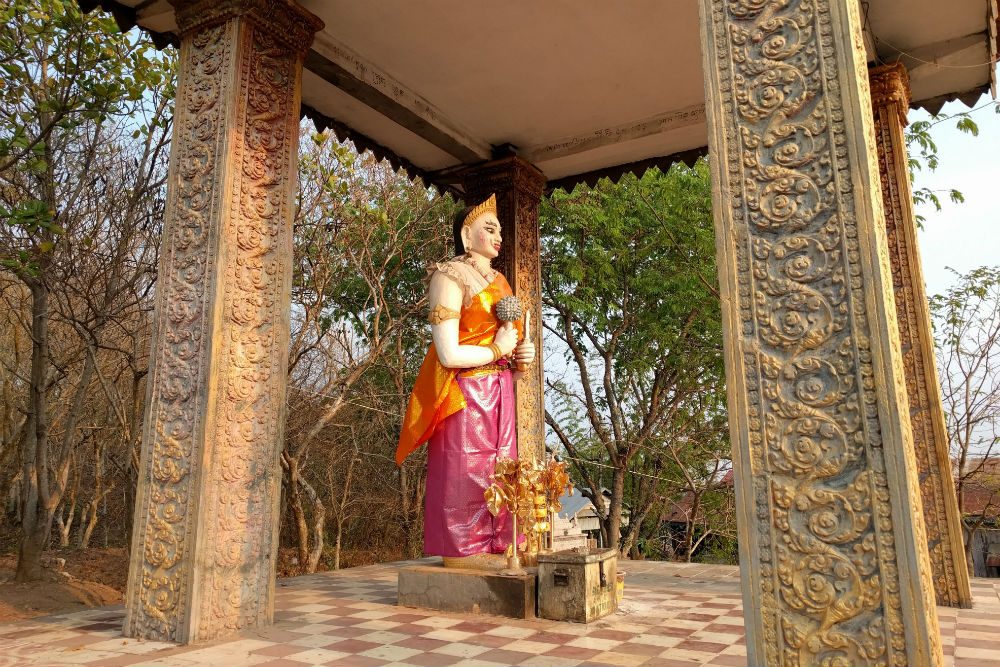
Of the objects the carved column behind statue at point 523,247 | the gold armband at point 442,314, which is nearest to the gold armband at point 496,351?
the gold armband at point 442,314

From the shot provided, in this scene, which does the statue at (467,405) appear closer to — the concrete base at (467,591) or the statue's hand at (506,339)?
the statue's hand at (506,339)

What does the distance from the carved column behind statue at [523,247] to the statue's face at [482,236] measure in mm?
1001

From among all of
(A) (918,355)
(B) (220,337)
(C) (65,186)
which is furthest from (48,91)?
(A) (918,355)

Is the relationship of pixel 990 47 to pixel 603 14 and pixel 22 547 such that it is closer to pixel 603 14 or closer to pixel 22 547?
pixel 603 14

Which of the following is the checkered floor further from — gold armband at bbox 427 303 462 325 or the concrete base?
gold armband at bbox 427 303 462 325

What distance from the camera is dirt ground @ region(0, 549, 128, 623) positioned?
4.88m

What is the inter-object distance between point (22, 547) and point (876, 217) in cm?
648

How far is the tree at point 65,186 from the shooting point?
5.25 m

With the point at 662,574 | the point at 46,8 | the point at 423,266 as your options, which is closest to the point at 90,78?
the point at 46,8

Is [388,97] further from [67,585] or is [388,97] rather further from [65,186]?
[67,585]

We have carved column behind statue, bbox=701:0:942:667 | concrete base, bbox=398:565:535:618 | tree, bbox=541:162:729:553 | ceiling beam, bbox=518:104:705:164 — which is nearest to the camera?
carved column behind statue, bbox=701:0:942:667

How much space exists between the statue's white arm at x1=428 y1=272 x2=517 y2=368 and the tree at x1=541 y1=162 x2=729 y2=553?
4234 millimetres

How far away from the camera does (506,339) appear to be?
15.7ft

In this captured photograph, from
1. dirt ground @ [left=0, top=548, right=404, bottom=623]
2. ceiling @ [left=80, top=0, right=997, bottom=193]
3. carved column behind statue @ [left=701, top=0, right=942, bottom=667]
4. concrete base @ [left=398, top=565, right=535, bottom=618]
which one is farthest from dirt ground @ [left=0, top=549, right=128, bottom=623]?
carved column behind statue @ [left=701, top=0, right=942, bottom=667]
